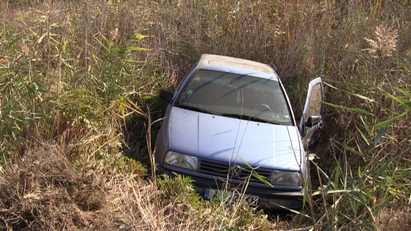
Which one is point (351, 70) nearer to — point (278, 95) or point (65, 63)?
point (278, 95)

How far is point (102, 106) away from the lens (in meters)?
4.10

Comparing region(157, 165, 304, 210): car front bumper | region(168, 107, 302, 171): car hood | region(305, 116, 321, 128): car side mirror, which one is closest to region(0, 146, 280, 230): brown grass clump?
region(157, 165, 304, 210): car front bumper

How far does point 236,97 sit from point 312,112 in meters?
0.92

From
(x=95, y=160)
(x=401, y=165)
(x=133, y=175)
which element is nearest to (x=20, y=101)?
(x=95, y=160)

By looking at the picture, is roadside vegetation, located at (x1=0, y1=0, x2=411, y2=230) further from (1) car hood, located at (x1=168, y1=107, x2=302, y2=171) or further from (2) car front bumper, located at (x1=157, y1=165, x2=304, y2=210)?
(1) car hood, located at (x1=168, y1=107, x2=302, y2=171)

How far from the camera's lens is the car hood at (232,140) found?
360cm

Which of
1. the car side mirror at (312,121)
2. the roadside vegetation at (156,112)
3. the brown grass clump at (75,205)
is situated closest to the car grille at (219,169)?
the roadside vegetation at (156,112)

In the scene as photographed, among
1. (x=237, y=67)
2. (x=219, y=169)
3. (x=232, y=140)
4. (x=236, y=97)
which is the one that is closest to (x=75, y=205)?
(x=219, y=169)

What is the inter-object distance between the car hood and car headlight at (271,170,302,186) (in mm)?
51

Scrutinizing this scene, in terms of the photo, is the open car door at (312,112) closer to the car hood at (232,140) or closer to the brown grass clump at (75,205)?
the car hood at (232,140)

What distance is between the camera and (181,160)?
142 inches

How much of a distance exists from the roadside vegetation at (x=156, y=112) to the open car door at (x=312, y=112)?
14.3 inches

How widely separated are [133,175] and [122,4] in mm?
4009

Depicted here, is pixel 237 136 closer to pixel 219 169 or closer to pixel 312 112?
pixel 219 169
